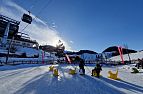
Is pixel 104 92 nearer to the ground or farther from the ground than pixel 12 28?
nearer to the ground

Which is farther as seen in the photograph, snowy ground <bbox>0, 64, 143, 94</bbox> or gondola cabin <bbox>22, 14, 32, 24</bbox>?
gondola cabin <bbox>22, 14, 32, 24</bbox>

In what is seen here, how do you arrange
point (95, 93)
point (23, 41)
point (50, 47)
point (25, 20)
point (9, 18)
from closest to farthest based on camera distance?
point (95, 93) → point (25, 20) → point (9, 18) → point (23, 41) → point (50, 47)

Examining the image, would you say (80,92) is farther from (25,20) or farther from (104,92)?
(25,20)

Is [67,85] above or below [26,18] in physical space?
below

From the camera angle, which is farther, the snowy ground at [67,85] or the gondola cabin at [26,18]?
the gondola cabin at [26,18]

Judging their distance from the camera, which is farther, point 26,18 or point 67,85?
point 26,18

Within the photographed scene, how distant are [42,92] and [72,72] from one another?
12.0 m

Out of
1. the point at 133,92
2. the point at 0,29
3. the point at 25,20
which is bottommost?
the point at 133,92

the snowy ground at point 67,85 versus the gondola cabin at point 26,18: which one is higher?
the gondola cabin at point 26,18

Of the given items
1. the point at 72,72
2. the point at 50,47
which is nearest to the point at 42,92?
the point at 72,72

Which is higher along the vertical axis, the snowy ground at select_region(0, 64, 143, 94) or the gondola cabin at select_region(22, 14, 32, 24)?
the gondola cabin at select_region(22, 14, 32, 24)

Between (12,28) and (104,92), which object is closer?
(104,92)

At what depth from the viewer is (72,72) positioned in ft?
72.4

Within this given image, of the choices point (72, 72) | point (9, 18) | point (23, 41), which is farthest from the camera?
point (23, 41)
